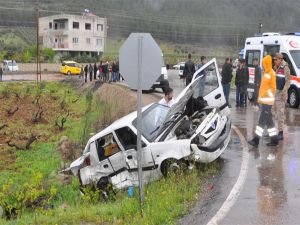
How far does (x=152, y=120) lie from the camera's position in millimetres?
9578

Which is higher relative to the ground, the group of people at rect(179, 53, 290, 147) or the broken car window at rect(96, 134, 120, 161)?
the group of people at rect(179, 53, 290, 147)

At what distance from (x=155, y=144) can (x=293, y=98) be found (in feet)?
35.7

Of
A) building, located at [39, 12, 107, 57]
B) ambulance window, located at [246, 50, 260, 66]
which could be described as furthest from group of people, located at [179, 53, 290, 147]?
building, located at [39, 12, 107, 57]

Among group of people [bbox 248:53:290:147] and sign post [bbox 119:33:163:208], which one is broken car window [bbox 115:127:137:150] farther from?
group of people [bbox 248:53:290:147]

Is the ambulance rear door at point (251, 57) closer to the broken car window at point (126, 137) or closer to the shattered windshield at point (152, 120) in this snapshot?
the shattered windshield at point (152, 120)

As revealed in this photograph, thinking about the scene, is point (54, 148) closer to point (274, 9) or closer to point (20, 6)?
point (274, 9)

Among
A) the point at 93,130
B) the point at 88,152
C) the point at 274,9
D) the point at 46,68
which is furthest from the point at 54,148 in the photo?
the point at 274,9

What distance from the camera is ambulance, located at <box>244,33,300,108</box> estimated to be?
18.1 meters

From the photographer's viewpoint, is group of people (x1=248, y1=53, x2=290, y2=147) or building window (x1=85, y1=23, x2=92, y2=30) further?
building window (x1=85, y1=23, x2=92, y2=30)

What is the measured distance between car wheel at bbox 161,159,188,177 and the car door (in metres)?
2.57

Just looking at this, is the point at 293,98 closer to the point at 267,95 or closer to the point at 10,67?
the point at 267,95

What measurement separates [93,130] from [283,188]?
9.76m

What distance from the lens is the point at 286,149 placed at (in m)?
10.6

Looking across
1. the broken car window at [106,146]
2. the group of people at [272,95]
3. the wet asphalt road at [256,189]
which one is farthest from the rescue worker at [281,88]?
the broken car window at [106,146]
